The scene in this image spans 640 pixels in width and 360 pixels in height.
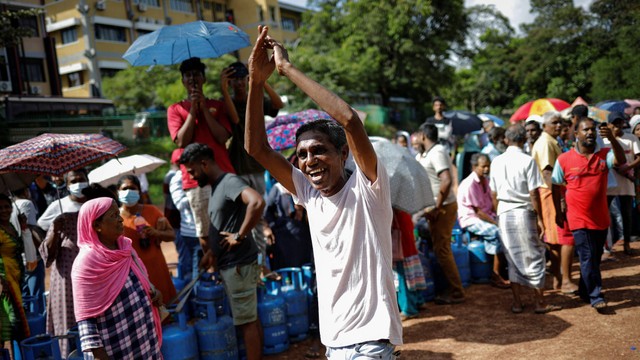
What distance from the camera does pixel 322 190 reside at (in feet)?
8.36

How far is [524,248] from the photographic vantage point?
5.66m

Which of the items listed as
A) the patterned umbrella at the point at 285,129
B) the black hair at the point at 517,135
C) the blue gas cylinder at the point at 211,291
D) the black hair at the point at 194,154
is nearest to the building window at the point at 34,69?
the patterned umbrella at the point at 285,129

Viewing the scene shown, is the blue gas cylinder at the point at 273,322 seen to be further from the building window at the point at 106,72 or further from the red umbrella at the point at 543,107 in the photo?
the building window at the point at 106,72

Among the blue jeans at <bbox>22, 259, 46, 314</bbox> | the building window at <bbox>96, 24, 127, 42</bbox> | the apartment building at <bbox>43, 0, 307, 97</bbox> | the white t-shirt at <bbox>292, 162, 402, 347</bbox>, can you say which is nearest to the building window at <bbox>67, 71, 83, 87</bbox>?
the apartment building at <bbox>43, 0, 307, 97</bbox>

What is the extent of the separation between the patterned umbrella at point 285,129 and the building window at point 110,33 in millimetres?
33287

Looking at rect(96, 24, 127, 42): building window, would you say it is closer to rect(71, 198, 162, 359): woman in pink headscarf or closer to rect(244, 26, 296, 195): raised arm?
rect(71, 198, 162, 359): woman in pink headscarf

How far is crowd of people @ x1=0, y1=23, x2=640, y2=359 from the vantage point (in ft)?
8.17

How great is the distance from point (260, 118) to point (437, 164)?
4.08 meters

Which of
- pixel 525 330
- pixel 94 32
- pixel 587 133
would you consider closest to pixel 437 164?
pixel 587 133

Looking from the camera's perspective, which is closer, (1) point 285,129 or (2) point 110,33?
(1) point 285,129

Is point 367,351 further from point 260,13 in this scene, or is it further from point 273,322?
point 260,13

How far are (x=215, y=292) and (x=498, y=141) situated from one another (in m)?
5.26

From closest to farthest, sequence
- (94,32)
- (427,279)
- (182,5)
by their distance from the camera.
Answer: (427,279) → (94,32) → (182,5)

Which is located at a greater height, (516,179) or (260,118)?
(260,118)
